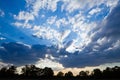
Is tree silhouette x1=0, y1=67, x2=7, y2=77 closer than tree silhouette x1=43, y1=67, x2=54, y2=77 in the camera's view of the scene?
Yes

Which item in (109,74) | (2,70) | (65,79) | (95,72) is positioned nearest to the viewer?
(65,79)

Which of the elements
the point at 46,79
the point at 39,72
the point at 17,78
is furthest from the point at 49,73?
the point at 17,78

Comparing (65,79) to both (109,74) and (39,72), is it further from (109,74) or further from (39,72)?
(39,72)

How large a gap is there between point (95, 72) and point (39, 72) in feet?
112

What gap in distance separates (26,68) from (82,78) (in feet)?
181

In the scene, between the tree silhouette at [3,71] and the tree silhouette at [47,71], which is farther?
the tree silhouette at [47,71]

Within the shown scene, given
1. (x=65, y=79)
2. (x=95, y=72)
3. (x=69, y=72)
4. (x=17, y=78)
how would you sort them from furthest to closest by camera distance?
(x=69, y=72)
(x=95, y=72)
(x=65, y=79)
(x=17, y=78)

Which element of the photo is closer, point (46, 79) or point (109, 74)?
point (46, 79)

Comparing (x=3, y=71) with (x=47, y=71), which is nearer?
(x=3, y=71)

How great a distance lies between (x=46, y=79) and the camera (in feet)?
254

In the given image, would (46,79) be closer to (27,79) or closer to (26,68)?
(27,79)

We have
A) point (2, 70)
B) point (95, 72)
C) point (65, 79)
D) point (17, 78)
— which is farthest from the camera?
point (95, 72)

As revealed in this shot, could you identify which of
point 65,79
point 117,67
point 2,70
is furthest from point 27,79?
point 117,67

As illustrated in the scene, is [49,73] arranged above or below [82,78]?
above
